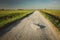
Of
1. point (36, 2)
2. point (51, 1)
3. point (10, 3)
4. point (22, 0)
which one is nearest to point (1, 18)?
point (10, 3)

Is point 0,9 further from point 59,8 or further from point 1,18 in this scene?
point 59,8

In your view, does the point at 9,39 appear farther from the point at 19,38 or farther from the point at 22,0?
the point at 22,0

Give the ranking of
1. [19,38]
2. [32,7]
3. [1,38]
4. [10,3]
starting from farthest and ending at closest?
1. [32,7]
2. [10,3]
3. [19,38]
4. [1,38]

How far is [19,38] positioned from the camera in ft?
11.2

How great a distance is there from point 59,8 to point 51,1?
301 millimetres

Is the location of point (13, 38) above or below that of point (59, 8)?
below

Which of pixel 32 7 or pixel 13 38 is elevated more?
pixel 32 7

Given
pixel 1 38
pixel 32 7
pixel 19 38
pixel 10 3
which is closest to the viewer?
pixel 1 38

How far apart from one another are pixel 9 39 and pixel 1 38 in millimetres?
173

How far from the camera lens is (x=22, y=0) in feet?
13.1

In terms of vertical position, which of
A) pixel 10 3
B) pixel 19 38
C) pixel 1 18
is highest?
pixel 10 3

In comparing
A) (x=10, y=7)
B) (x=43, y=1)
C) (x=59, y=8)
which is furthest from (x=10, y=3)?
(x=59, y=8)

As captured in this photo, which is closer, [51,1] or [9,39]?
[9,39]

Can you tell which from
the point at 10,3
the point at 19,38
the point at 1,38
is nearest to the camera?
the point at 1,38
